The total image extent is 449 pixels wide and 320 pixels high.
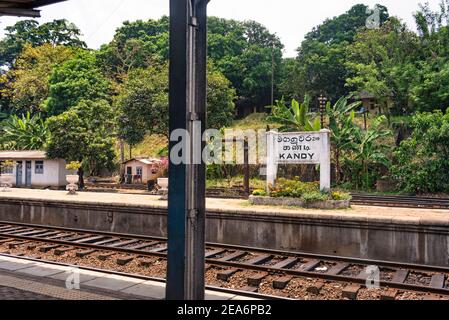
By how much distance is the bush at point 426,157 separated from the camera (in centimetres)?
1917

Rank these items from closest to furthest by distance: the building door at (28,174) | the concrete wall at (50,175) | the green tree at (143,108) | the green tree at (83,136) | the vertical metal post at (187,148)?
the vertical metal post at (187,148), the green tree at (143,108), the green tree at (83,136), the concrete wall at (50,175), the building door at (28,174)

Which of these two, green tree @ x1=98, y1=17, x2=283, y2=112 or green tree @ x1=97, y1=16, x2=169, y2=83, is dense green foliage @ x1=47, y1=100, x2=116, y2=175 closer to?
green tree @ x1=98, y1=17, x2=283, y2=112

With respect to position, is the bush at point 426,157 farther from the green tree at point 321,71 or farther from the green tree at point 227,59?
the green tree at point 227,59

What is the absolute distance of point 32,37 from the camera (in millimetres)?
52844

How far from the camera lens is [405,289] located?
6.29 m

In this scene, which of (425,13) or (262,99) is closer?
(425,13)

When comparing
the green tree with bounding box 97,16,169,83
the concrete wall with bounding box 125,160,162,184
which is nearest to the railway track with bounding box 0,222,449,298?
the concrete wall with bounding box 125,160,162,184

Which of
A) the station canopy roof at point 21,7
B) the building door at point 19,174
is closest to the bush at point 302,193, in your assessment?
the station canopy roof at point 21,7

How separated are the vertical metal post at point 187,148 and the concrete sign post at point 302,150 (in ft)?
27.3

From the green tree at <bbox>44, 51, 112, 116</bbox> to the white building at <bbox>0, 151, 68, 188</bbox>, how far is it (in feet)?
34.6

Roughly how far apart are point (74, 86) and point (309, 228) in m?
32.5
